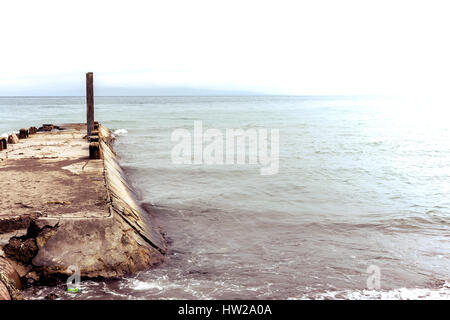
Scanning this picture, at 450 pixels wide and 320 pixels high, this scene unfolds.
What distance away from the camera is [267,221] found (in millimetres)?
8289

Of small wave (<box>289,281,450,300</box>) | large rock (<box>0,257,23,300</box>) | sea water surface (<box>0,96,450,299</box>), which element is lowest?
small wave (<box>289,281,450,300</box>)

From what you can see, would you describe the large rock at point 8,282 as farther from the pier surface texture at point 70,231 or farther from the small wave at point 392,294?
the small wave at point 392,294

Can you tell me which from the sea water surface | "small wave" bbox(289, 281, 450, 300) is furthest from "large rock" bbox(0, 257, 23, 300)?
"small wave" bbox(289, 281, 450, 300)

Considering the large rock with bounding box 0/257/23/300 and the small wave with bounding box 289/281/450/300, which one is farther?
the small wave with bounding box 289/281/450/300

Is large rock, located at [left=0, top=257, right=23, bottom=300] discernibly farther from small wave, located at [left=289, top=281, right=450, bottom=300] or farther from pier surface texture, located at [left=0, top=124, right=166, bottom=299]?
small wave, located at [left=289, top=281, right=450, bottom=300]

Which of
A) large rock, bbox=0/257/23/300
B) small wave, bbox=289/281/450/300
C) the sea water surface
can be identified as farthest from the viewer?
the sea water surface

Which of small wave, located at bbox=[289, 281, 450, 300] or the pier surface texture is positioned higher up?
the pier surface texture

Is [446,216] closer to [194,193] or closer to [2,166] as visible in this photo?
[194,193]

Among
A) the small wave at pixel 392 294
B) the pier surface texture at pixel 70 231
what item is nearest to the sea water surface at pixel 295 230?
Result: the small wave at pixel 392 294

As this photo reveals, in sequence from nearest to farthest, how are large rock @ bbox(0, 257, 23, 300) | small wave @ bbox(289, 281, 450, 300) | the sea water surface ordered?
large rock @ bbox(0, 257, 23, 300)
small wave @ bbox(289, 281, 450, 300)
the sea water surface

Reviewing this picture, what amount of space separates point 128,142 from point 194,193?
13130mm

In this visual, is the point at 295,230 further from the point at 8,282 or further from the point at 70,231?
the point at 8,282
